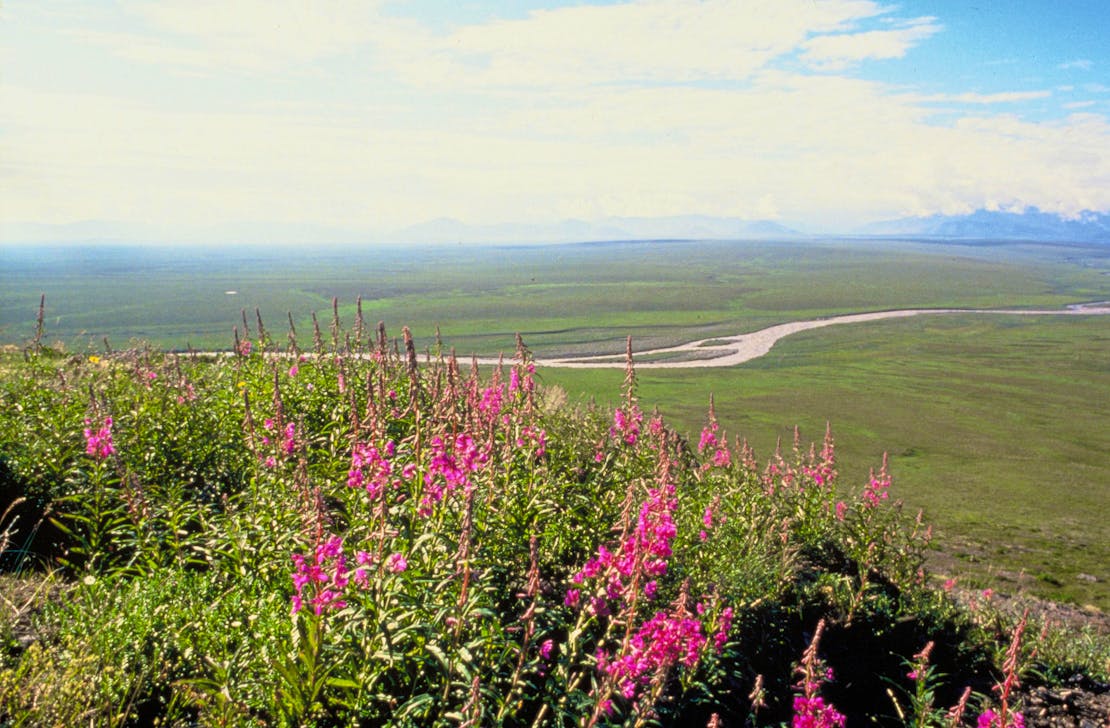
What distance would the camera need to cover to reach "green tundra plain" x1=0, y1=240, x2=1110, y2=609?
2436 cm

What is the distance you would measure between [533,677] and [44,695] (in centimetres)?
246

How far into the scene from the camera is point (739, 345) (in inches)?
3140

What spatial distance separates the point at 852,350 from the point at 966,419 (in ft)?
97.1

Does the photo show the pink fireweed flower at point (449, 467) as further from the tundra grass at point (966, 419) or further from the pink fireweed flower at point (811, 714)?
the tundra grass at point (966, 419)

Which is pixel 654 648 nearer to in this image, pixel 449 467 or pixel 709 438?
pixel 449 467

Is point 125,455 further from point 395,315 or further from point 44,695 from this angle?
point 395,315

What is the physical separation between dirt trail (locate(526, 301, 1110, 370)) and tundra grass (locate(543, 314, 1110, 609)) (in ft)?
10.2

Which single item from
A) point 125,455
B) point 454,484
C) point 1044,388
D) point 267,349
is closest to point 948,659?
point 454,484

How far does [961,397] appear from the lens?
5072 centimetres

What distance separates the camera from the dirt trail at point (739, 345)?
67938 mm

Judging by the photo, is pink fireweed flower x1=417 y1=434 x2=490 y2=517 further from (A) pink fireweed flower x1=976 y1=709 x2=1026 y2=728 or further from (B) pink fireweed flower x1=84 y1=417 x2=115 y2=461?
(A) pink fireweed flower x1=976 y1=709 x2=1026 y2=728

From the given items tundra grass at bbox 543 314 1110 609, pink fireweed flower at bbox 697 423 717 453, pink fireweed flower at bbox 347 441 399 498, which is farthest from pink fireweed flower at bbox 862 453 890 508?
pink fireweed flower at bbox 347 441 399 498

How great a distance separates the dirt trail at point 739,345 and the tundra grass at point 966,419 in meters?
3.12

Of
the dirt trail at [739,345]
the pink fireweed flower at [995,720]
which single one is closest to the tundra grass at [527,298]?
the dirt trail at [739,345]
